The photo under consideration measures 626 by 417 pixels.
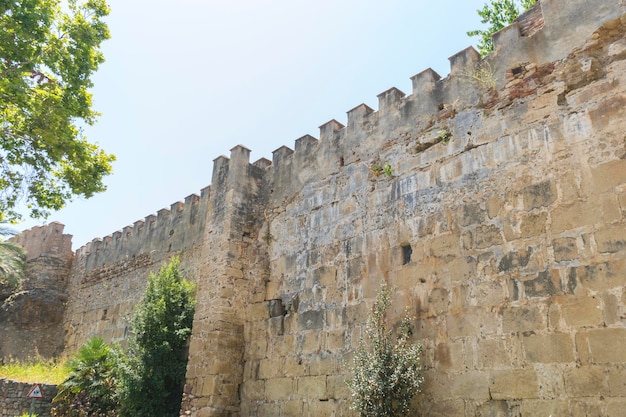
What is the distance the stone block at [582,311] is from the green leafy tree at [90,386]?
9.68m

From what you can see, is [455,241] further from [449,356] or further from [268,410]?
[268,410]

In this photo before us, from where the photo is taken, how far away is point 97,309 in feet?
56.4

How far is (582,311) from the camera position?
573cm

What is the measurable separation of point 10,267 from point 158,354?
12.5 m

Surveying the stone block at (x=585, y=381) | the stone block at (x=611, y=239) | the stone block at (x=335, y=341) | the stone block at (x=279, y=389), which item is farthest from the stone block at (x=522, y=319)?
the stone block at (x=279, y=389)

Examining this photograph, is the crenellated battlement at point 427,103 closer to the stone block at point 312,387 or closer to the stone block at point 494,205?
the stone block at point 494,205

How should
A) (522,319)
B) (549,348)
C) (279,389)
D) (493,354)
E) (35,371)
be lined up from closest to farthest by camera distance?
(549,348) → (522,319) → (493,354) → (279,389) → (35,371)

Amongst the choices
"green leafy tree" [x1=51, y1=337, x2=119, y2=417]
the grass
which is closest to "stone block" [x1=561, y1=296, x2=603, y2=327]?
"green leafy tree" [x1=51, y1=337, x2=119, y2=417]

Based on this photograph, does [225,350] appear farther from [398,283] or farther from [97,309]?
[97,309]

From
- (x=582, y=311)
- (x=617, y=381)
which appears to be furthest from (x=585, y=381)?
(x=582, y=311)

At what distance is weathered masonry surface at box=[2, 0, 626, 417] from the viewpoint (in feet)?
19.3

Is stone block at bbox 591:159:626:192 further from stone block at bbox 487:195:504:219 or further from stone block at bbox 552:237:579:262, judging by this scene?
stone block at bbox 487:195:504:219

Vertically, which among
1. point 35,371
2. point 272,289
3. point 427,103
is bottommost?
point 35,371

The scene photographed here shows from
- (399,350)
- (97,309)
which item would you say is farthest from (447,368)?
(97,309)
